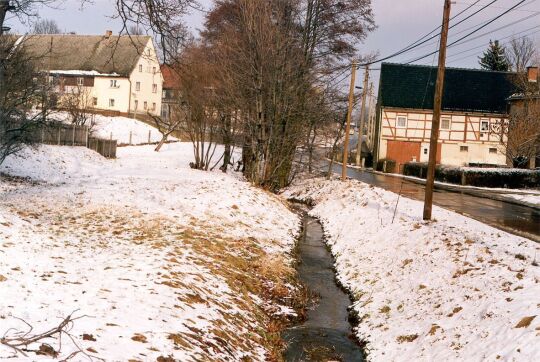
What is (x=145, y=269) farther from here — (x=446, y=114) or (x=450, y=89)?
(x=450, y=89)

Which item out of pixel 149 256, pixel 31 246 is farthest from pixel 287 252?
pixel 31 246

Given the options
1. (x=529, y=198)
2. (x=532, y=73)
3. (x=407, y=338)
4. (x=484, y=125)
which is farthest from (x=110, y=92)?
(x=407, y=338)

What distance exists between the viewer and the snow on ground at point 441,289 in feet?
24.3

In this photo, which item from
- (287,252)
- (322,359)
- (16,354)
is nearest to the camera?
(16,354)

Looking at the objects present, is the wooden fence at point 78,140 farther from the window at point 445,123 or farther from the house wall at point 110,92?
the window at point 445,123

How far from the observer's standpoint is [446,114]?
51812 millimetres

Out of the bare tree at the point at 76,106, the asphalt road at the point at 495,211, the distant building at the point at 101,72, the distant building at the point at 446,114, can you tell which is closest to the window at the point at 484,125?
the distant building at the point at 446,114

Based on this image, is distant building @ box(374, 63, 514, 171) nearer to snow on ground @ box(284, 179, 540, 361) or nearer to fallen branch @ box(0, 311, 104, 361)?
snow on ground @ box(284, 179, 540, 361)

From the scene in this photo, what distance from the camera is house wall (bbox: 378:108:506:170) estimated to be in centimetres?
5156

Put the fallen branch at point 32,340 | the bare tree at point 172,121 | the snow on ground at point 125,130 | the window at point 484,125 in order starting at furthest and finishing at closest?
the window at point 484,125 → the snow on ground at point 125,130 → the bare tree at point 172,121 → the fallen branch at point 32,340

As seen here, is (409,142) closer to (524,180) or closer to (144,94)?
(524,180)

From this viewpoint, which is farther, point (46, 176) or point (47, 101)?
point (46, 176)

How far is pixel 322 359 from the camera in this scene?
8.77 m

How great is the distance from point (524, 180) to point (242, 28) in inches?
741
